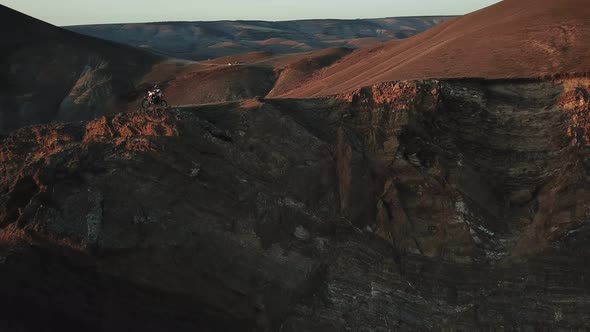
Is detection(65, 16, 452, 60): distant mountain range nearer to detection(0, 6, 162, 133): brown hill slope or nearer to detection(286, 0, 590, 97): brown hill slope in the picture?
detection(0, 6, 162, 133): brown hill slope

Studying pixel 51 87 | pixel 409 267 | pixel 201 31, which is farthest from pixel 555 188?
pixel 201 31

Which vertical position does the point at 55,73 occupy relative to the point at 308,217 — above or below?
above

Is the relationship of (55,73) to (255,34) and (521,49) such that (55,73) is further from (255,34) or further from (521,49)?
(255,34)

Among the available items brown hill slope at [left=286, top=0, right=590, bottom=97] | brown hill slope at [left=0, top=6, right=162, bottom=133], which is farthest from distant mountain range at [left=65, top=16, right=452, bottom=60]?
brown hill slope at [left=286, top=0, right=590, bottom=97]

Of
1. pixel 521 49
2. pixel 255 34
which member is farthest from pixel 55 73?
pixel 255 34

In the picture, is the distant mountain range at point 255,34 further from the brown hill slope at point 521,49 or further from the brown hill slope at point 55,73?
the brown hill slope at point 521,49

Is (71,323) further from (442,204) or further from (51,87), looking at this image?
(51,87)
